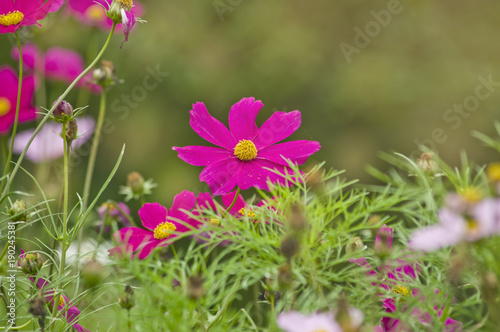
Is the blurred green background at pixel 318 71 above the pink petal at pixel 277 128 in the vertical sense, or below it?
below

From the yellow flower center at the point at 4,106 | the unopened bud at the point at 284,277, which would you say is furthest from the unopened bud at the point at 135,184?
the unopened bud at the point at 284,277

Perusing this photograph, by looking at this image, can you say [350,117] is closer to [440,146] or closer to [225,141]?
[440,146]

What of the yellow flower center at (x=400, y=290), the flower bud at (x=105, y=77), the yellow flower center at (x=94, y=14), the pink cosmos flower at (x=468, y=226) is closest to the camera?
the pink cosmos flower at (x=468, y=226)

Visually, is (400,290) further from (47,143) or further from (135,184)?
(47,143)

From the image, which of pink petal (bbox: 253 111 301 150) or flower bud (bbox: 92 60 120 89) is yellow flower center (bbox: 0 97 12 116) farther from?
pink petal (bbox: 253 111 301 150)

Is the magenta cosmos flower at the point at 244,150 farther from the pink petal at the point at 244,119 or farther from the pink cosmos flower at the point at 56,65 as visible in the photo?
the pink cosmos flower at the point at 56,65

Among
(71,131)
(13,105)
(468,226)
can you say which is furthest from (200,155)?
(13,105)

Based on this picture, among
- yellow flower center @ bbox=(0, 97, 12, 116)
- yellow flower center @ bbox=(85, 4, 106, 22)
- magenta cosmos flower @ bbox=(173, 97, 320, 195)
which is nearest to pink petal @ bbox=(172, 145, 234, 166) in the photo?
magenta cosmos flower @ bbox=(173, 97, 320, 195)

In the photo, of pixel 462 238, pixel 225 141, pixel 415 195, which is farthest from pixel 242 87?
pixel 462 238
